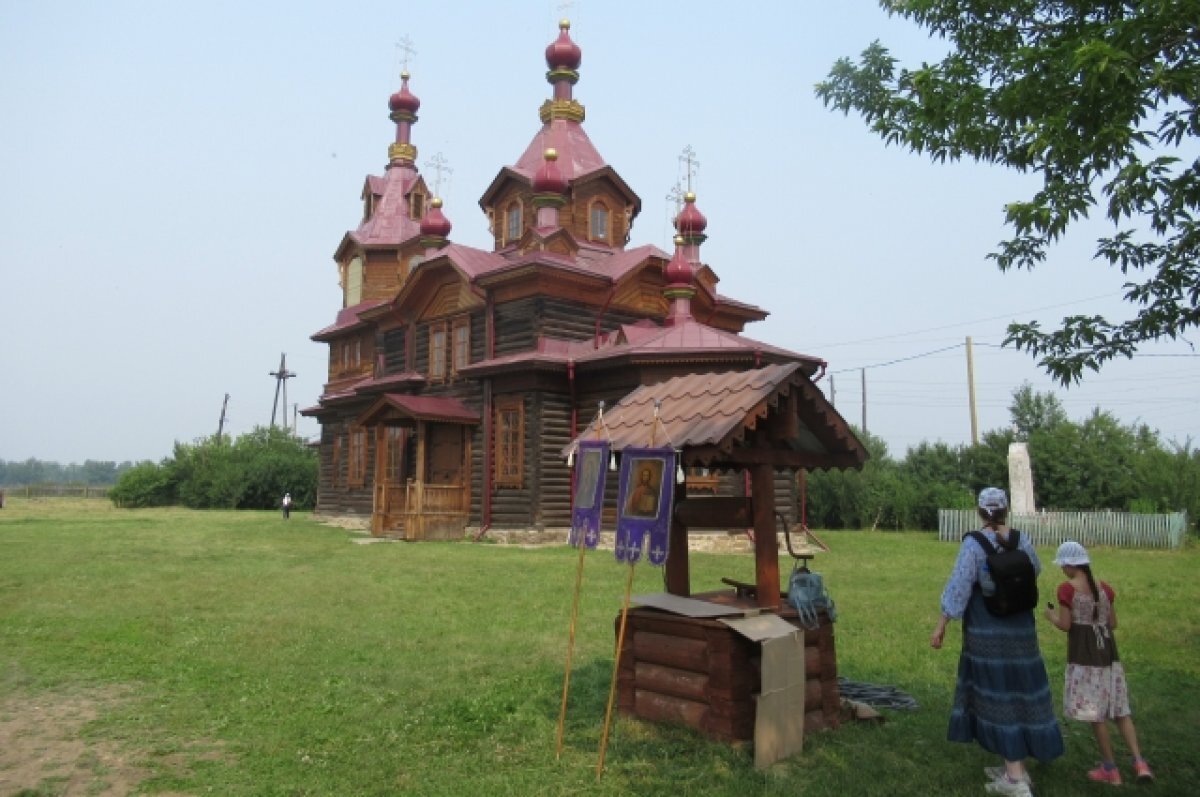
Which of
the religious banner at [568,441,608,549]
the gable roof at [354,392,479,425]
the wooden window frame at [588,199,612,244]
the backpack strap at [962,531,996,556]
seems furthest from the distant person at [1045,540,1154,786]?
the wooden window frame at [588,199,612,244]

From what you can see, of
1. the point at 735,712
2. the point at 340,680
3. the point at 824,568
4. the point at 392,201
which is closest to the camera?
the point at 735,712

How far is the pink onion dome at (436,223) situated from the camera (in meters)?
26.5

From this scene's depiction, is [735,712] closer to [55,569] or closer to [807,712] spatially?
[807,712]

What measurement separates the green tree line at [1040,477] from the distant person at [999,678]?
22.1 meters

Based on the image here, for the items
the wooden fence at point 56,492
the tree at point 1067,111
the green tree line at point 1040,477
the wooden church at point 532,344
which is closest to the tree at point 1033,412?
the green tree line at point 1040,477

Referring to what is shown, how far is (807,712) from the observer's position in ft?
19.0

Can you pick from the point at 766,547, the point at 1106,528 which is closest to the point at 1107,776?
the point at 766,547

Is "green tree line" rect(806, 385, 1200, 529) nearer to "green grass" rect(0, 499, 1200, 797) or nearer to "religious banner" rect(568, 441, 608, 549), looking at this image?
"green grass" rect(0, 499, 1200, 797)

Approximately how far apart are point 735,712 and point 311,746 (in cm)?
262

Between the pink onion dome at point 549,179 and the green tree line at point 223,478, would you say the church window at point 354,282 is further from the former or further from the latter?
the green tree line at point 223,478

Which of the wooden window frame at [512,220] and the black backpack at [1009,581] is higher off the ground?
the wooden window frame at [512,220]

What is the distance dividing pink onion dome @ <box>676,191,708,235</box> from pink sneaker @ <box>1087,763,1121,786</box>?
67.5ft

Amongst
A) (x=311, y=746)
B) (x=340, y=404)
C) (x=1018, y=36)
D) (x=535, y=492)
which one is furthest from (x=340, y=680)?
(x=340, y=404)

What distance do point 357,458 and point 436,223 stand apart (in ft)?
25.0
